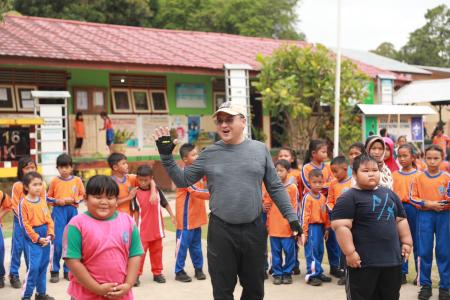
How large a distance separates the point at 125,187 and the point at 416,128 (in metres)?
9.94

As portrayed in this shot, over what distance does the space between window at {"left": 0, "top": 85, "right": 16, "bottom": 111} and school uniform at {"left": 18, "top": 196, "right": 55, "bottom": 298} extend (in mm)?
8646

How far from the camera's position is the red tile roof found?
13.3 meters

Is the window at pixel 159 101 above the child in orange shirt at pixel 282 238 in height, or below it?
above

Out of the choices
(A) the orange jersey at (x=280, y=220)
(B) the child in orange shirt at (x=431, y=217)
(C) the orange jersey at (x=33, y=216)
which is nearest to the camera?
(B) the child in orange shirt at (x=431, y=217)

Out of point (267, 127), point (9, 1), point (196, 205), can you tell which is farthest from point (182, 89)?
point (196, 205)

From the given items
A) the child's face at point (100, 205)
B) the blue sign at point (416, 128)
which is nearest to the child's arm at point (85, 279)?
the child's face at point (100, 205)

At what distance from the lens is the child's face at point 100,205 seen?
3377mm

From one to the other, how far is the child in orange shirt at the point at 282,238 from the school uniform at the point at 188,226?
0.79 metres

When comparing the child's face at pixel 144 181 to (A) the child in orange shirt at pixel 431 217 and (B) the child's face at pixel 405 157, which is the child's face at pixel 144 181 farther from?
(A) the child in orange shirt at pixel 431 217

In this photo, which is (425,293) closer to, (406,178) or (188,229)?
(406,178)

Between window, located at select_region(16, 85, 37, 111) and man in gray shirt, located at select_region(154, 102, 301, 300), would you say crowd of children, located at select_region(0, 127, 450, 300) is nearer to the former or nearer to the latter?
man in gray shirt, located at select_region(154, 102, 301, 300)

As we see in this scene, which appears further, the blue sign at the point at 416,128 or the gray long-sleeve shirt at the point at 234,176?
the blue sign at the point at 416,128

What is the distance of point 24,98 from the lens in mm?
13891

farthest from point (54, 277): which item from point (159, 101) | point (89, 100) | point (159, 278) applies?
point (159, 101)
